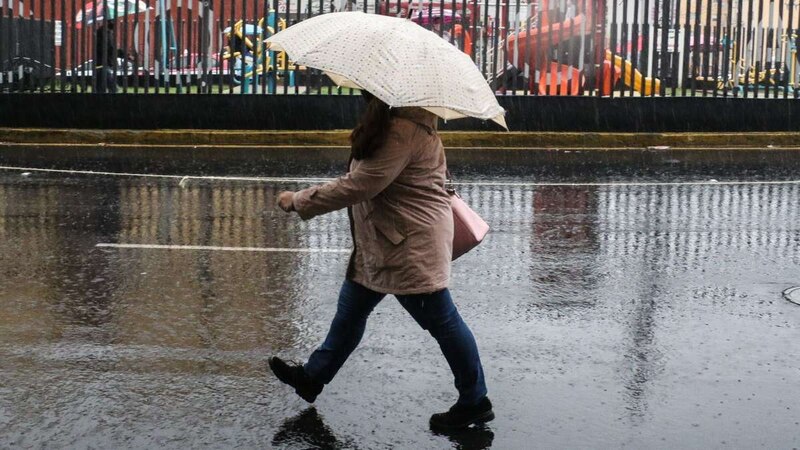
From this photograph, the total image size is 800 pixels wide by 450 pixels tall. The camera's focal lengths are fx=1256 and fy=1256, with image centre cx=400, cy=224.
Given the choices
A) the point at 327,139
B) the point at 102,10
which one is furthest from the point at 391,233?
the point at 102,10

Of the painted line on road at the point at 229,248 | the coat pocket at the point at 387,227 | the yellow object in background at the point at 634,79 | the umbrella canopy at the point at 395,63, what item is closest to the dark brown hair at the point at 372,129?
the umbrella canopy at the point at 395,63

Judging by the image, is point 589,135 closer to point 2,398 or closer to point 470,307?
point 470,307

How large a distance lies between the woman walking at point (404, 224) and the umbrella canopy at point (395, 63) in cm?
18

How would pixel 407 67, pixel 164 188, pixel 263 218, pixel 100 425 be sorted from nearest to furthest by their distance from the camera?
pixel 407 67
pixel 100 425
pixel 263 218
pixel 164 188

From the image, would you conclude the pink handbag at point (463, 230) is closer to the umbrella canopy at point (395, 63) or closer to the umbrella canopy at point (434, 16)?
the umbrella canopy at point (395, 63)

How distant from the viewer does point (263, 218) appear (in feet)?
33.6

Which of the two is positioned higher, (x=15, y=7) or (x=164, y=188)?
(x=15, y=7)

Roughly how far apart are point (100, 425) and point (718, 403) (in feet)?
8.79

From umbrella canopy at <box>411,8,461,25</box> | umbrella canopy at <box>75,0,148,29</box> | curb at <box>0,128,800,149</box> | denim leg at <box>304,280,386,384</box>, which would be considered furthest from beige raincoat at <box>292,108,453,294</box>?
umbrella canopy at <box>75,0,148,29</box>

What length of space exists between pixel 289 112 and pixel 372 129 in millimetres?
11251

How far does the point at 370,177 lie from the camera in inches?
193

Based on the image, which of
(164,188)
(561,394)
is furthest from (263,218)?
(561,394)

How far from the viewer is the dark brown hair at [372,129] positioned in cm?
489

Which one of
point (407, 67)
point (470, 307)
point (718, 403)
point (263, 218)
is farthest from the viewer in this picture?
point (263, 218)
